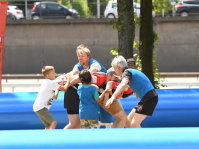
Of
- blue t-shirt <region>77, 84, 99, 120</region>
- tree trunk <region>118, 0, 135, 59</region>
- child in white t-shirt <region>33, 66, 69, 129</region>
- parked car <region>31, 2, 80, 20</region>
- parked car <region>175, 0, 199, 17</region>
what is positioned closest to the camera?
blue t-shirt <region>77, 84, 99, 120</region>

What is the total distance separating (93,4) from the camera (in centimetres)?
2828

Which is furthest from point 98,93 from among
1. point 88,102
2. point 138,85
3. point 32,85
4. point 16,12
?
point 16,12

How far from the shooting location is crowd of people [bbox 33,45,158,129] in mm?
7363

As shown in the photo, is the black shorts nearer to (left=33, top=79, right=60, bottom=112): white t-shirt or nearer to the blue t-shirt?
(left=33, top=79, right=60, bottom=112): white t-shirt

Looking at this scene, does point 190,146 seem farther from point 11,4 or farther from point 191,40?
point 11,4

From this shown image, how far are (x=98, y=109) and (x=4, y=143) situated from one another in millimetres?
2004

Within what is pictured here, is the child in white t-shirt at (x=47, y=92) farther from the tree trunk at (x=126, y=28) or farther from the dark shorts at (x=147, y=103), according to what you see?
the tree trunk at (x=126, y=28)

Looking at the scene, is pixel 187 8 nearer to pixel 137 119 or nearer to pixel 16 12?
pixel 16 12

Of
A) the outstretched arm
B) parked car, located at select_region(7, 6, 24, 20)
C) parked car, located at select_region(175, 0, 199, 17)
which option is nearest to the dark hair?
the outstretched arm

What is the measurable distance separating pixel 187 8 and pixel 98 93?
851 inches

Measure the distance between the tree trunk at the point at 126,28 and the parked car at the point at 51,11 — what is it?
1789 cm

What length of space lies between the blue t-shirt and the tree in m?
4.73

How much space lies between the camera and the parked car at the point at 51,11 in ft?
96.1

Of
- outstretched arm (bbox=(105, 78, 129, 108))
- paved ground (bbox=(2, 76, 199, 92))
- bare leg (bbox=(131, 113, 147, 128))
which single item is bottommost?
paved ground (bbox=(2, 76, 199, 92))
